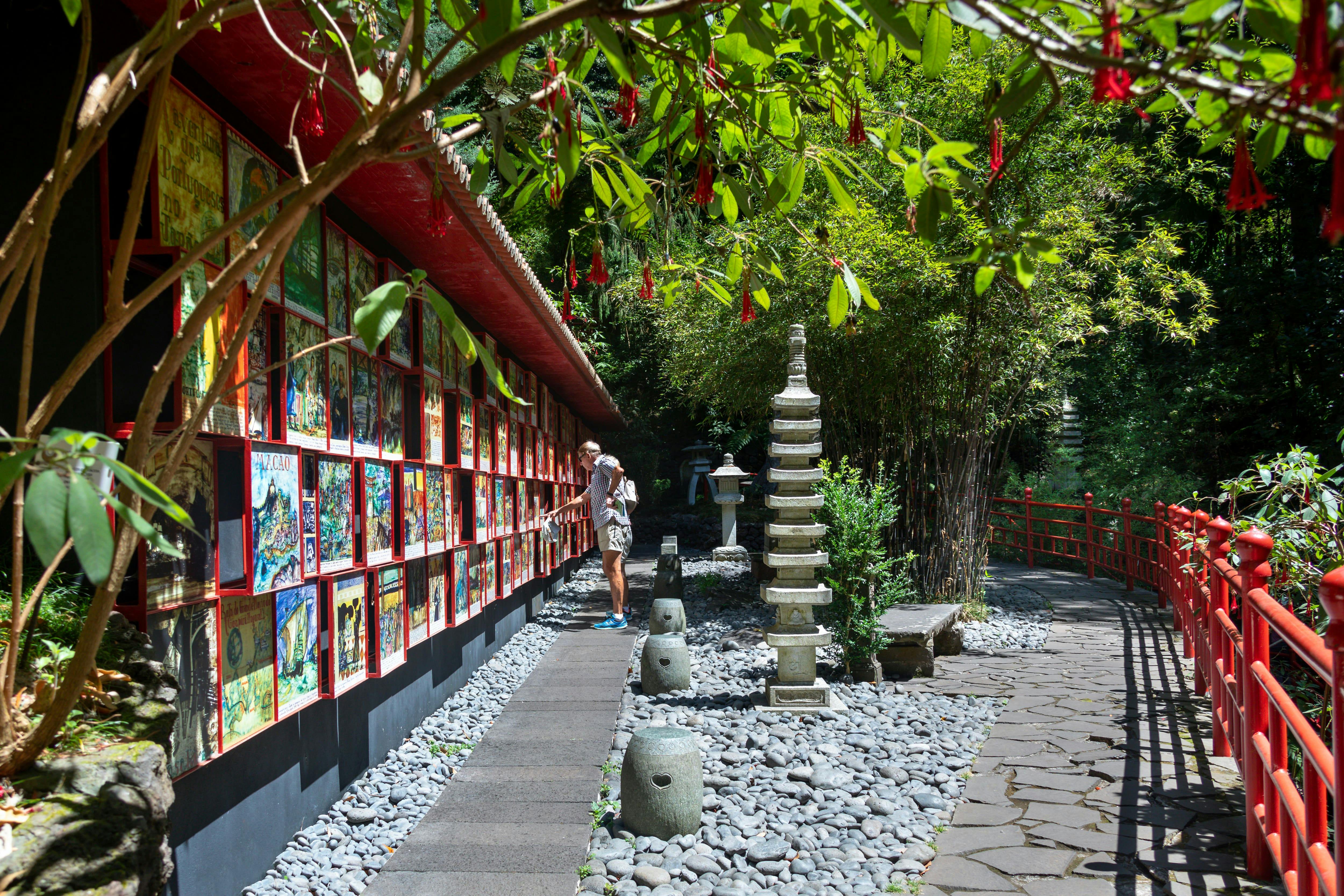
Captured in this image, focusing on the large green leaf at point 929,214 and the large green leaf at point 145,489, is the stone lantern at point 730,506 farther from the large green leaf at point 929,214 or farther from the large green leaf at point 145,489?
the large green leaf at point 145,489

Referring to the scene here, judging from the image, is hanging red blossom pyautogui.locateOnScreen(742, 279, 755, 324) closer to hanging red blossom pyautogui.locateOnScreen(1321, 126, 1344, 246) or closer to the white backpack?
hanging red blossom pyautogui.locateOnScreen(1321, 126, 1344, 246)

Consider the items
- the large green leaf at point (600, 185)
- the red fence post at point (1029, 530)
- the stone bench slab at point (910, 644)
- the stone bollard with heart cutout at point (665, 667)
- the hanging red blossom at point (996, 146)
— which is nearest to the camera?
the hanging red blossom at point (996, 146)

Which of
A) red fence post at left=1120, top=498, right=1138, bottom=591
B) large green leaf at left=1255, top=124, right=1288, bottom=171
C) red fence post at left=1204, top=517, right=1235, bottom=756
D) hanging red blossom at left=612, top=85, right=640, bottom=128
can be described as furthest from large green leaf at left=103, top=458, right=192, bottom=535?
red fence post at left=1120, top=498, right=1138, bottom=591

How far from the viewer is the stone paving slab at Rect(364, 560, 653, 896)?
10.5 feet

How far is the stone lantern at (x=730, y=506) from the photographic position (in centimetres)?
1531

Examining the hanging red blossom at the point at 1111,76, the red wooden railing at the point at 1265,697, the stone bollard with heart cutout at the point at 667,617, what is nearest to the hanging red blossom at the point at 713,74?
the hanging red blossom at the point at 1111,76

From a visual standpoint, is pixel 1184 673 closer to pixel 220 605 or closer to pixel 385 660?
pixel 385 660

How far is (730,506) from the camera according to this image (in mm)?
15547

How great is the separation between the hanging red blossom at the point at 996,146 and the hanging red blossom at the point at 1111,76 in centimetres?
58

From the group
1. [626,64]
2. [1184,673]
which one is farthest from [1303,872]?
[1184,673]

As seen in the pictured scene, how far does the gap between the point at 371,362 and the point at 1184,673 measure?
237 inches

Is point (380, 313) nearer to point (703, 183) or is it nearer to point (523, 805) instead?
point (703, 183)

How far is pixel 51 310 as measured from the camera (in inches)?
105

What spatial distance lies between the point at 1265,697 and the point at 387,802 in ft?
11.7
